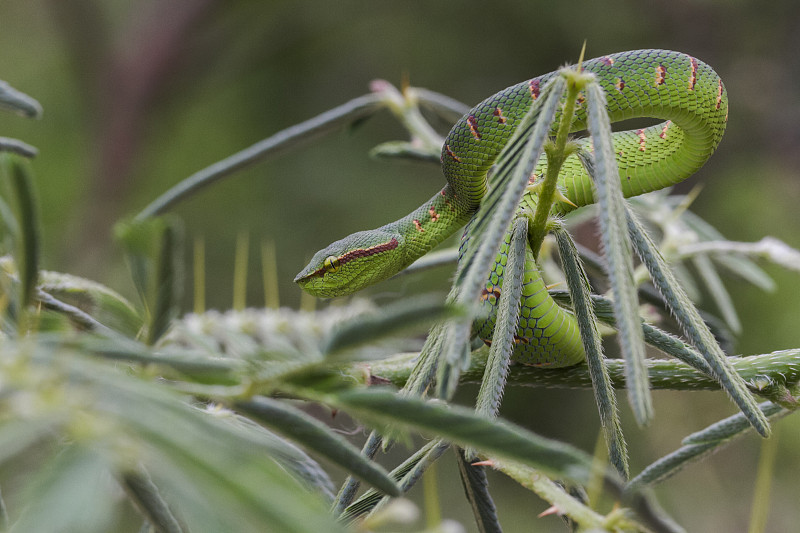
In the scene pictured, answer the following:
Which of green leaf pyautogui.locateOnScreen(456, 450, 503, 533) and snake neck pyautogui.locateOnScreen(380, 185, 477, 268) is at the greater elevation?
snake neck pyautogui.locateOnScreen(380, 185, 477, 268)

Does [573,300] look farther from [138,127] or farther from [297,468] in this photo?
[138,127]

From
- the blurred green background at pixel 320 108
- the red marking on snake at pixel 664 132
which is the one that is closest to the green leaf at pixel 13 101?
the red marking on snake at pixel 664 132

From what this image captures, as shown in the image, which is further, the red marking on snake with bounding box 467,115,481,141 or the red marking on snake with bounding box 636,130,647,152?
the red marking on snake with bounding box 636,130,647,152

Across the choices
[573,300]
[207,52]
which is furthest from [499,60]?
[573,300]

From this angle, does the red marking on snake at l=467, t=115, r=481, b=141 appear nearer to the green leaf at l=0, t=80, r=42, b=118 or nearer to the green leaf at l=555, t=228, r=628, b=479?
the green leaf at l=555, t=228, r=628, b=479

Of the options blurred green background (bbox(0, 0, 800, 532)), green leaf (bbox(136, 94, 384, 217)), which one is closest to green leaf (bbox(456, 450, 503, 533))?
green leaf (bbox(136, 94, 384, 217))

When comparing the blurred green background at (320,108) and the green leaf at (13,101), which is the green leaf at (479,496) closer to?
the green leaf at (13,101)

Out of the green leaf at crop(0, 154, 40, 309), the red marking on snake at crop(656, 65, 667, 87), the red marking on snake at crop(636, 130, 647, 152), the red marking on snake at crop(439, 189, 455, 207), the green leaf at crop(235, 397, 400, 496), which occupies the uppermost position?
the red marking on snake at crop(656, 65, 667, 87)
